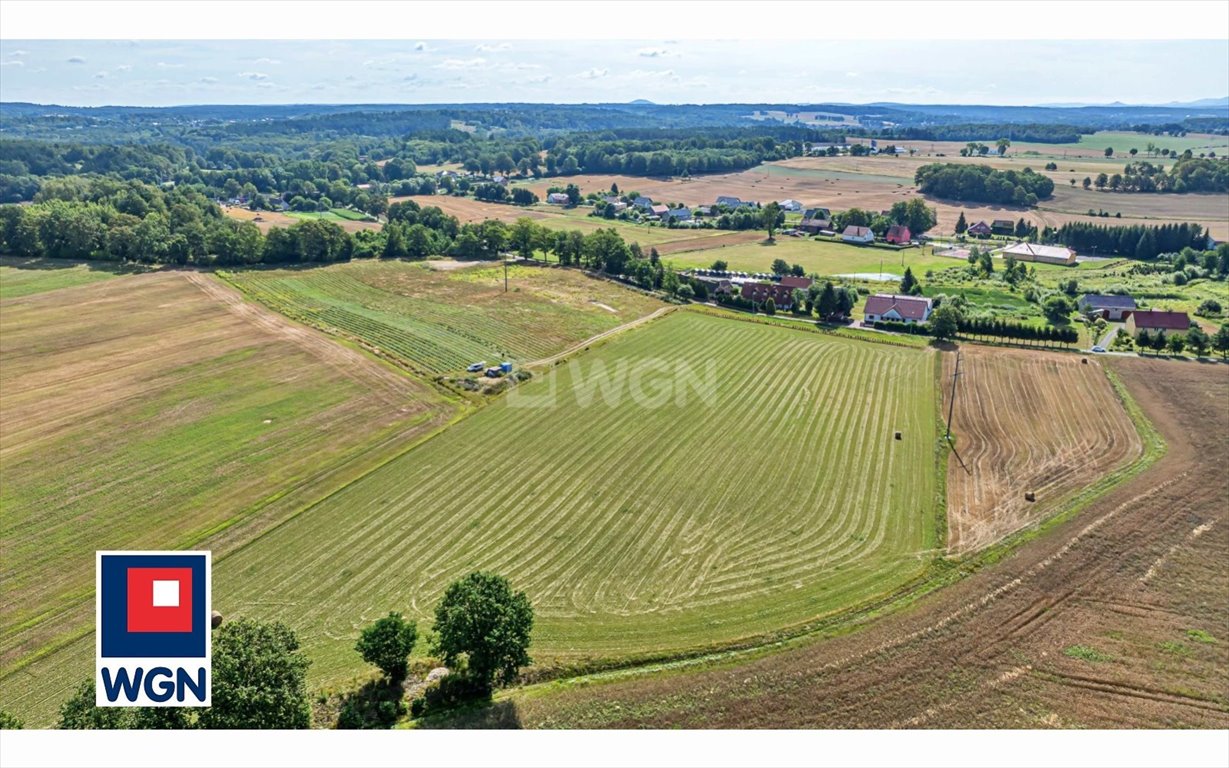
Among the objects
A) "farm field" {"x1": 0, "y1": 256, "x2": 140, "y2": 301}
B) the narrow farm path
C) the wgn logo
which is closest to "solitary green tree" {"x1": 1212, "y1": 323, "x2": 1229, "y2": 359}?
the narrow farm path

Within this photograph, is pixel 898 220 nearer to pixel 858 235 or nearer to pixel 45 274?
pixel 858 235

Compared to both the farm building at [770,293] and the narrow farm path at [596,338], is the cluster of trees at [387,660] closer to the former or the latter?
the narrow farm path at [596,338]

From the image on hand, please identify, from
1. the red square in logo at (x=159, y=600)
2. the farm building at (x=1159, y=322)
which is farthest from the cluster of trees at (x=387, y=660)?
the farm building at (x=1159, y=322)

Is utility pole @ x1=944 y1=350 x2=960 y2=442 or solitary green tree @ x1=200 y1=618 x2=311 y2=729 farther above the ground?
utility pole @ x1=944 y1=350 x2=960 y2=442

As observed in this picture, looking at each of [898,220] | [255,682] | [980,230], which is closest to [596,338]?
[255,682]

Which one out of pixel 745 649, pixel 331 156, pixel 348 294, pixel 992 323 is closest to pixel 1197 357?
pixel 992 323

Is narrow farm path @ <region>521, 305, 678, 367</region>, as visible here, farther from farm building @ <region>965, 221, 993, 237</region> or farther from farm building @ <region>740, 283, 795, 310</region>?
farm building @ <region>965, 221, 993, 237</region>
